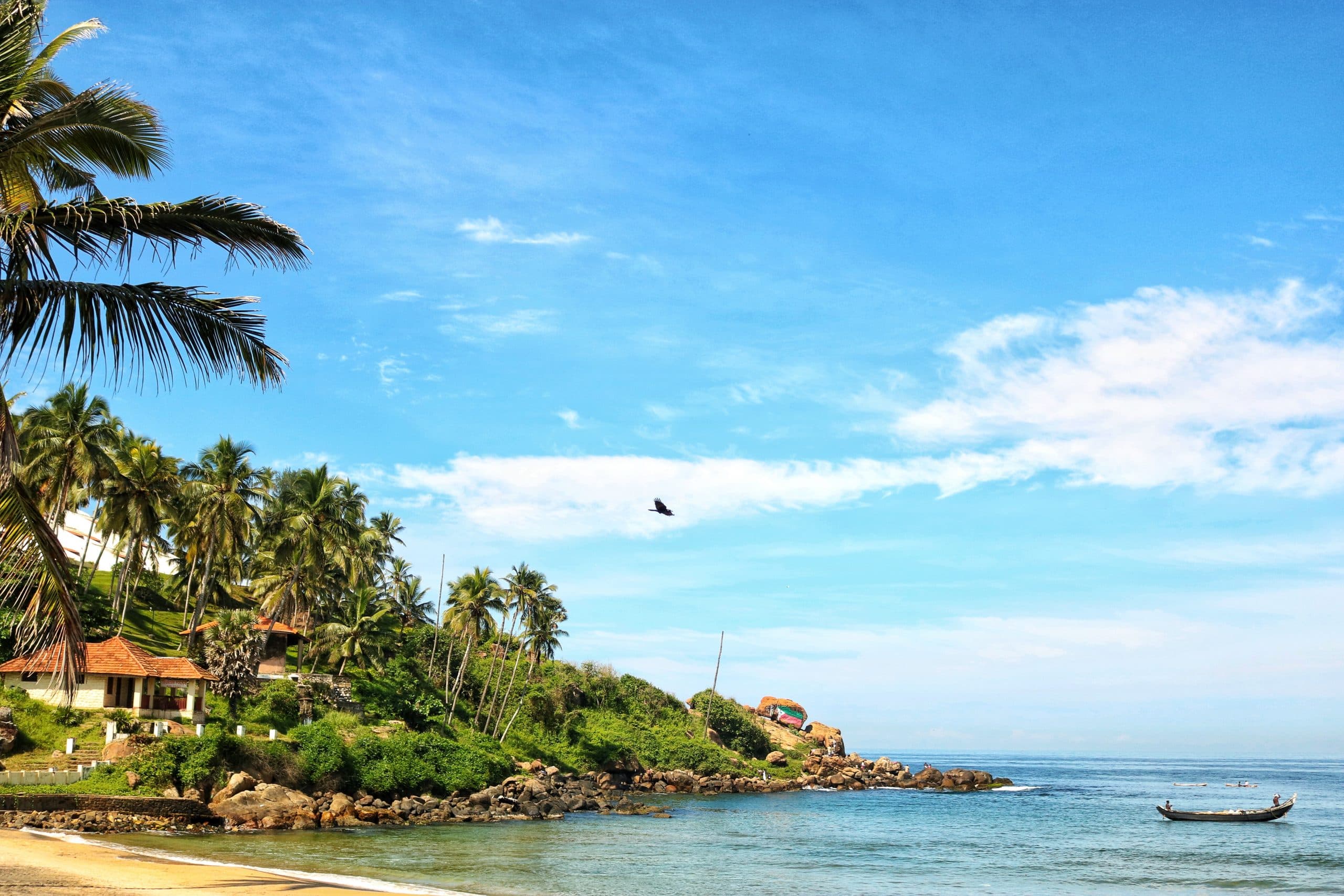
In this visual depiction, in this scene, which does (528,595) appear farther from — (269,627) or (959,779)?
(959,779)

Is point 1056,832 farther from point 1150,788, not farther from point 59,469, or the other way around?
A: point 1150,788

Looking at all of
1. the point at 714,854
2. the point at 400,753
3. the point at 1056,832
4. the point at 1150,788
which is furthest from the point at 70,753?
the point at 1150,788

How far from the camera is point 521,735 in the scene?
70.2 metres

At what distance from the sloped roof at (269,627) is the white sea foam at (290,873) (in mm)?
28795

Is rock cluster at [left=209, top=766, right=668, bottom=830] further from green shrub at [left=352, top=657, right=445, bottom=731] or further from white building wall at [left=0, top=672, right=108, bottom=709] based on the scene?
white building wall at [left=0, top=672, right=108, bottom=709]

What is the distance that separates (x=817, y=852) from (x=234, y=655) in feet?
91.7

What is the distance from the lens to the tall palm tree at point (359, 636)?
2302 inches

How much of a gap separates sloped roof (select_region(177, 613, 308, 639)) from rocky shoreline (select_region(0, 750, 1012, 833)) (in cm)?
1647

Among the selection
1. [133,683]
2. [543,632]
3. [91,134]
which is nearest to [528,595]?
[543,632]

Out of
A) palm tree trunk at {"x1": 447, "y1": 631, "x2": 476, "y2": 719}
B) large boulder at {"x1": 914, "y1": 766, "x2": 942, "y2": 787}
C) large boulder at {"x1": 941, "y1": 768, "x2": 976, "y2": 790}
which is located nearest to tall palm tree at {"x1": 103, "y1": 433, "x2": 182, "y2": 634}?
palm tree trunk at {"x1": 447, "y1": 631, "x2": 476, "y2": 719}

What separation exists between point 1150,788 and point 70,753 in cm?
10395

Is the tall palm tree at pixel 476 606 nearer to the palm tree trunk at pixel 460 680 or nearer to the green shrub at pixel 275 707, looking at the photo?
the palm tree trunk at pixel 460 680

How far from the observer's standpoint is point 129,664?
41625 mm

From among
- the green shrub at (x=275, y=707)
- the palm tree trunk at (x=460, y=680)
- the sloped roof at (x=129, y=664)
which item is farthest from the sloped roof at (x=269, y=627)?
the sloped roof at (x=129, y=664)
